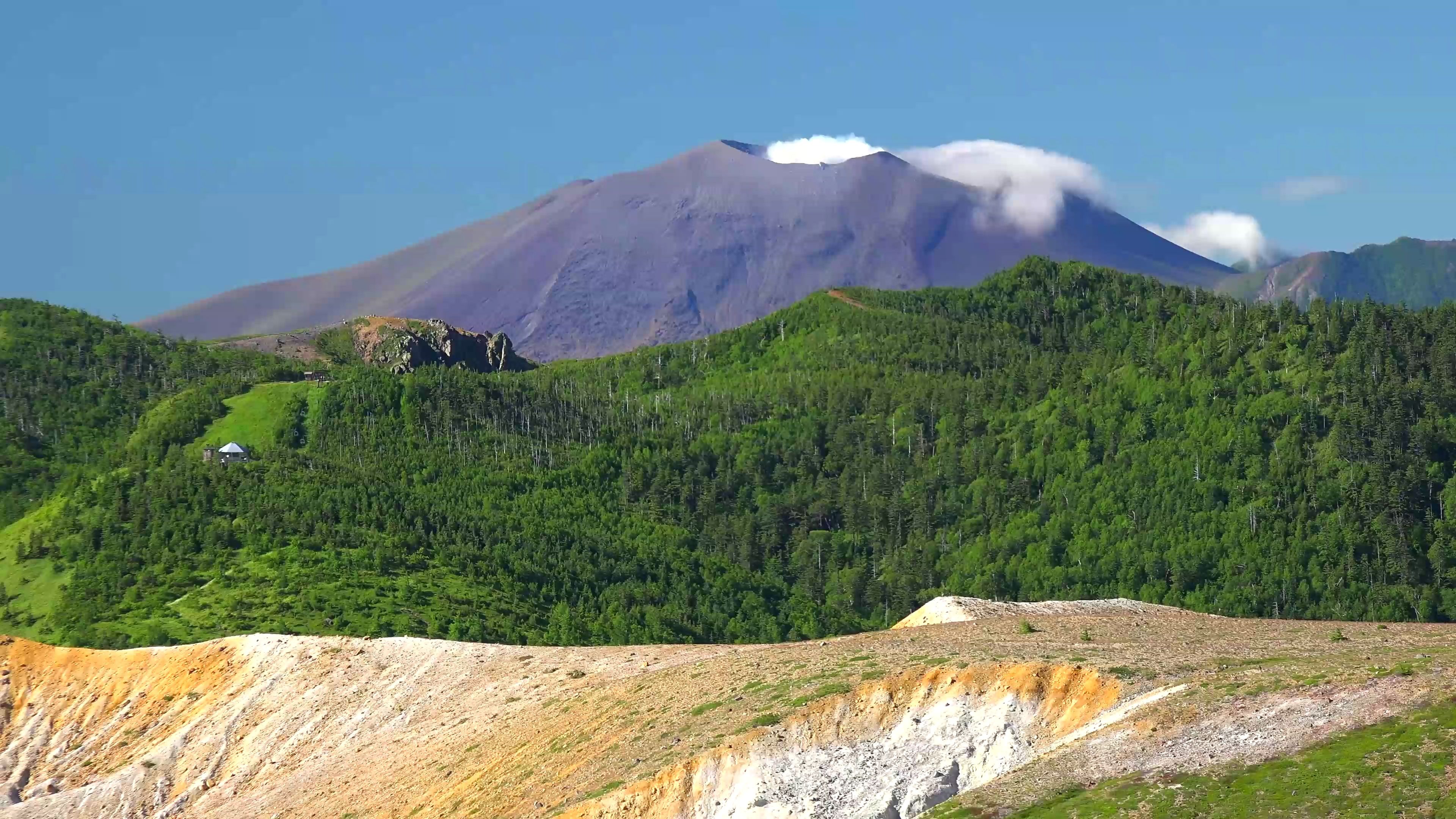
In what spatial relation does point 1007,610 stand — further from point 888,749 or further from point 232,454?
point 232,454

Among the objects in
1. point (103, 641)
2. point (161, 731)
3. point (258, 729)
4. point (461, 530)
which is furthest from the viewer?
point (461, 530)

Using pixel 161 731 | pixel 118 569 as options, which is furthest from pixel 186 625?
pixel 161 731

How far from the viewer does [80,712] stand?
9875 centimetres

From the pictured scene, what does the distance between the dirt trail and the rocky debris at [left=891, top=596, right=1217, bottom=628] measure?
0.48 m

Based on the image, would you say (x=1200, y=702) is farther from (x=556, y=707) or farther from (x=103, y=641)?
(x=103, y=641)

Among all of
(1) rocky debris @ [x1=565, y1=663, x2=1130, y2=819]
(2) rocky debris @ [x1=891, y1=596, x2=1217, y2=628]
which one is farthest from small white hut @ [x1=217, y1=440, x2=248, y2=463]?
(1) rocky debris @ [x1=565, y1=663, x2=1130, y2=819]

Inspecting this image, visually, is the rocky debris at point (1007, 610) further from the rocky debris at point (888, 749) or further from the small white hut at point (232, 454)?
the small white hut at point (232, 454)

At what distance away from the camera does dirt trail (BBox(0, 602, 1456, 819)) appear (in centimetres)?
4781

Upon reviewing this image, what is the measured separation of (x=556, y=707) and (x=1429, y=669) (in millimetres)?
30845

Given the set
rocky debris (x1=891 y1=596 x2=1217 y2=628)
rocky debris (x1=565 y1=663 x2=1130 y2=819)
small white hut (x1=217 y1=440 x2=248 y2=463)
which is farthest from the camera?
small white hut (x1=217 y1=440 x2=248 y2=463)

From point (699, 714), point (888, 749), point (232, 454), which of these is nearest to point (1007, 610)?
point (699, 714)

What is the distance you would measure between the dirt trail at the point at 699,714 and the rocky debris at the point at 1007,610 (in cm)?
48

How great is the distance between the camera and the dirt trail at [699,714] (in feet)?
157

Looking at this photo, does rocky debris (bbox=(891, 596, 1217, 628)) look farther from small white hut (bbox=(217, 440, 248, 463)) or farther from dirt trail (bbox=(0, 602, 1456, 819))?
A: small white hut (bbox=(217, 440, 248, 463))
